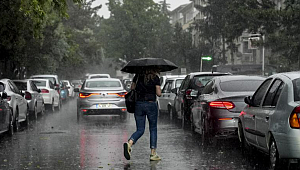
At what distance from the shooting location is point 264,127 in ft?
30.5

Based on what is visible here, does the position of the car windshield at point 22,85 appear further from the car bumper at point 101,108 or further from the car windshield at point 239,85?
the car windshield at point 239,85

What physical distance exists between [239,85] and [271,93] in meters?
4.27

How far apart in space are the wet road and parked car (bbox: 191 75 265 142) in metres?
0.39

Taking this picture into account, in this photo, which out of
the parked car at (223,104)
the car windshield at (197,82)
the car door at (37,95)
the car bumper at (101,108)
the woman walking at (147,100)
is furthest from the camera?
the car door at (37,95)

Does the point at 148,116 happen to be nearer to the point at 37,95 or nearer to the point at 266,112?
the point at 266,112

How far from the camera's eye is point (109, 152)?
12445 mm

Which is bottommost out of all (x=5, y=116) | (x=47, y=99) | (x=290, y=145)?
(x=47, y=99)

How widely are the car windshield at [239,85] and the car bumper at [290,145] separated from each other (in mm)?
5146

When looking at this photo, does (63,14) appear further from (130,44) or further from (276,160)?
(130,44)

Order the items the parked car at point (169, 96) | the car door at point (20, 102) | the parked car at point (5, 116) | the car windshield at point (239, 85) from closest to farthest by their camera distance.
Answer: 1. the car windshield at point (239, 85)
2. the parked car at point (5, 116)
3. the car door at point (20, 102)
4. the parked car at point (169, 96)

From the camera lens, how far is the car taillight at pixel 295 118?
8250 millimetres

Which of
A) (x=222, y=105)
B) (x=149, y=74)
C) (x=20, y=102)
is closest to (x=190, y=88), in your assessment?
(x=20, y=102)

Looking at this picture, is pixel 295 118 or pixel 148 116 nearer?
A: pixel 295 118

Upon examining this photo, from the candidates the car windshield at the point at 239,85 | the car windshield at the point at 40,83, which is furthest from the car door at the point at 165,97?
the car windshield at the point at 239,85
